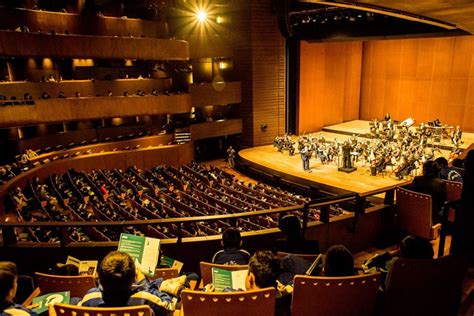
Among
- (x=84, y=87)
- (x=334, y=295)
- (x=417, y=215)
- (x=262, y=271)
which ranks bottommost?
(x=417, y=215)

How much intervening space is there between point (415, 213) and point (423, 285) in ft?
6.52

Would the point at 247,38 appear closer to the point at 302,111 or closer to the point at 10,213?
the point at 302,111

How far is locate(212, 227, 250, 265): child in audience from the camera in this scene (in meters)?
3.04

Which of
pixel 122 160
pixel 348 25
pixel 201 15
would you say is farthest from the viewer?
pixel 201 15

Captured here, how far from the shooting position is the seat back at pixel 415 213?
4.23m

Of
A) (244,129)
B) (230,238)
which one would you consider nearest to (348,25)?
(244,129)

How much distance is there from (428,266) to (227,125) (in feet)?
39.7

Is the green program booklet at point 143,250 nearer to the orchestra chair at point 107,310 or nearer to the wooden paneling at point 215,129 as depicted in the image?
the orchestra chair at point 107,310

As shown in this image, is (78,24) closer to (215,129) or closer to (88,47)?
(88,47)

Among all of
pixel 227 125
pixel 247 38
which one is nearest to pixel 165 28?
pixel 247 38

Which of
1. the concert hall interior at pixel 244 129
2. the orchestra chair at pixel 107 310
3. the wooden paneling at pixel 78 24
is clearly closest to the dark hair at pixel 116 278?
the orchestra chair at pixel 107 310

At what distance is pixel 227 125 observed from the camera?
47.0 feet

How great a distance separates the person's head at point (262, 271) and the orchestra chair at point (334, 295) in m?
0.16

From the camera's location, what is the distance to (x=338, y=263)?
2.39m
